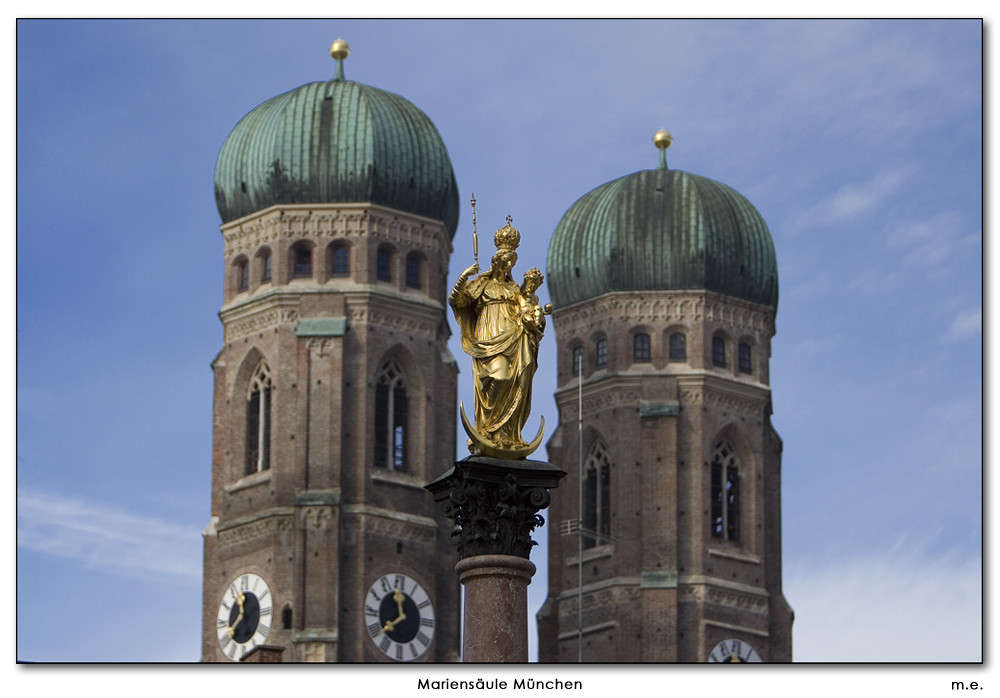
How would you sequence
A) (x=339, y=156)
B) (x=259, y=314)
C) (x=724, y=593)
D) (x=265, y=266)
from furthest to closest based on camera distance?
(x=724, y=593), (x=265, y=266), (x=339, y=156), (x=259, y=314)

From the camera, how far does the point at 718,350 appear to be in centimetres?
9525

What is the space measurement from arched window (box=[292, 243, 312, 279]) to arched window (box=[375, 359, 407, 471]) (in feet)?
11.4

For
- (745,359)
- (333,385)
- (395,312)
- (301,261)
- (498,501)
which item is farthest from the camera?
(745,359)

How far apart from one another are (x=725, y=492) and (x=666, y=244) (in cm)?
754

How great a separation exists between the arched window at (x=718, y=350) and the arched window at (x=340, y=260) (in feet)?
41.1

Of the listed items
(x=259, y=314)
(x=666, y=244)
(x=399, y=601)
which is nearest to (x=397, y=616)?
(x=399, y=601)

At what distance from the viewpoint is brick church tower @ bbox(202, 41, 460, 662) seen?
3342 inches

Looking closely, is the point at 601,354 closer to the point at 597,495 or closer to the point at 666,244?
the point at 666,244

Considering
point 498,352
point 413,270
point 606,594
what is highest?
point 413,270

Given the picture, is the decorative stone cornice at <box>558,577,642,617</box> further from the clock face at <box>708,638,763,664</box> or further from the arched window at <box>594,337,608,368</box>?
the arched window at <box>594,337,608,368</box>

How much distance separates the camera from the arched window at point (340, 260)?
3487 inches

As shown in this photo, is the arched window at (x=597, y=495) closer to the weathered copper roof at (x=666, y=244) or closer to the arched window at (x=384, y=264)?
the weathered copper roof at (x=666, y=244)

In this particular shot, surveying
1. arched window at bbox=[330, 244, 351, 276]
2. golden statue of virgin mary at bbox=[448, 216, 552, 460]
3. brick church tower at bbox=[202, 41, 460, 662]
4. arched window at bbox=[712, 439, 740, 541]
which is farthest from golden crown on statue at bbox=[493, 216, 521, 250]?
arched window at bbox=[712, 439, 740, 541]

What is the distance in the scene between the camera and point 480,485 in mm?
37719
